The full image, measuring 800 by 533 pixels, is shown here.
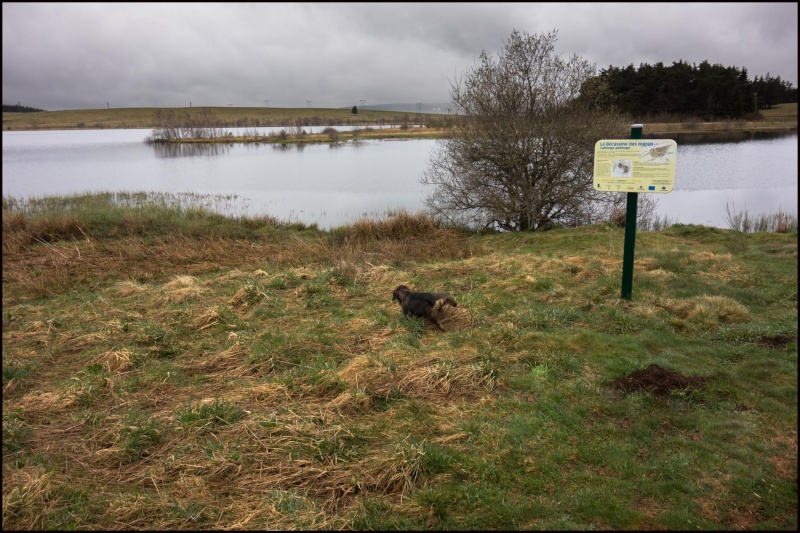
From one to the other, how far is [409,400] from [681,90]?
44063mm

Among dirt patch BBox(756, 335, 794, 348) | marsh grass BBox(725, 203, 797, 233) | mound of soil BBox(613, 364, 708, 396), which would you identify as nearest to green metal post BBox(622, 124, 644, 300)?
dirt patch BBox(756, 335, 794, 348)

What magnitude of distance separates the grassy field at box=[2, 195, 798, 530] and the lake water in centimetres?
1114

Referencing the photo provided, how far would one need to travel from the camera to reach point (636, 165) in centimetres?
655

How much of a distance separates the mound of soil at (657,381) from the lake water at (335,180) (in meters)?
14.2

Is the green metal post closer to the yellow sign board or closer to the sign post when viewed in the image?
the sign post

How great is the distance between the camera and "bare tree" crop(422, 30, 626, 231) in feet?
47.5

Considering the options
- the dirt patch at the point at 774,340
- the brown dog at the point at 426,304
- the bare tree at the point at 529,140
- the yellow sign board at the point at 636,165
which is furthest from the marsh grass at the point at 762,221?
the brown dog at the point at 426,304

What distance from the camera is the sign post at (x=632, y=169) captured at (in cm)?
636

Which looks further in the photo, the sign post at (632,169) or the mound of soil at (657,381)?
the sign post at (632,169)

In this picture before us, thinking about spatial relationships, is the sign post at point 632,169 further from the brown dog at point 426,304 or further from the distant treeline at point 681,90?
the distant treeline at point 681,90

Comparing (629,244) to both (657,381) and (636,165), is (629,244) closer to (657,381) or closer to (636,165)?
(636,165)

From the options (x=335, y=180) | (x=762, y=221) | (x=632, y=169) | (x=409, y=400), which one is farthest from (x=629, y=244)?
(x=335, y=180)

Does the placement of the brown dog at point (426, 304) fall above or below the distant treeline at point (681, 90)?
below

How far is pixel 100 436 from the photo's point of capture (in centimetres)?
401
